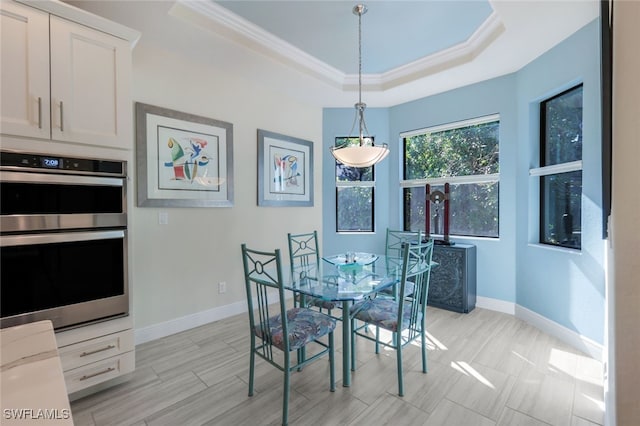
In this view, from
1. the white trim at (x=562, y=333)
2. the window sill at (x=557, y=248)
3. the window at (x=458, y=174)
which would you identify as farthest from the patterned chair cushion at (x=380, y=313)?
the window at (x=458, y=174)

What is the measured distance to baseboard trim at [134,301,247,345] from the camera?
8.82 feet

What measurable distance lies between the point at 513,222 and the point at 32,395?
394cm

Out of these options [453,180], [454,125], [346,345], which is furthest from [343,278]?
[454,125]

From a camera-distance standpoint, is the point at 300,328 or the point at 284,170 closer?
the point at 300,328

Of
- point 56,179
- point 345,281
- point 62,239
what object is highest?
point 56,179

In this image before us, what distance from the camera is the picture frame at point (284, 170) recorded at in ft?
11.9

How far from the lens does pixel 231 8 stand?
246cm

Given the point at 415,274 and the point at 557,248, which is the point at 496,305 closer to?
the point at 557,248

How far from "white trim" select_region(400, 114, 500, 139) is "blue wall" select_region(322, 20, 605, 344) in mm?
57

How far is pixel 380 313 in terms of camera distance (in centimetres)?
216

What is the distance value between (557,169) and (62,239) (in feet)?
13.1

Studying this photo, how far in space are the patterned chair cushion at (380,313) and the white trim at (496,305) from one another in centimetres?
173

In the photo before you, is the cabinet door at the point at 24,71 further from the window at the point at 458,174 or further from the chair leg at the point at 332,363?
the window at the point at 458,174

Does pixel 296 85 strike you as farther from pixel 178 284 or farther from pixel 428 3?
pixel 178 284
